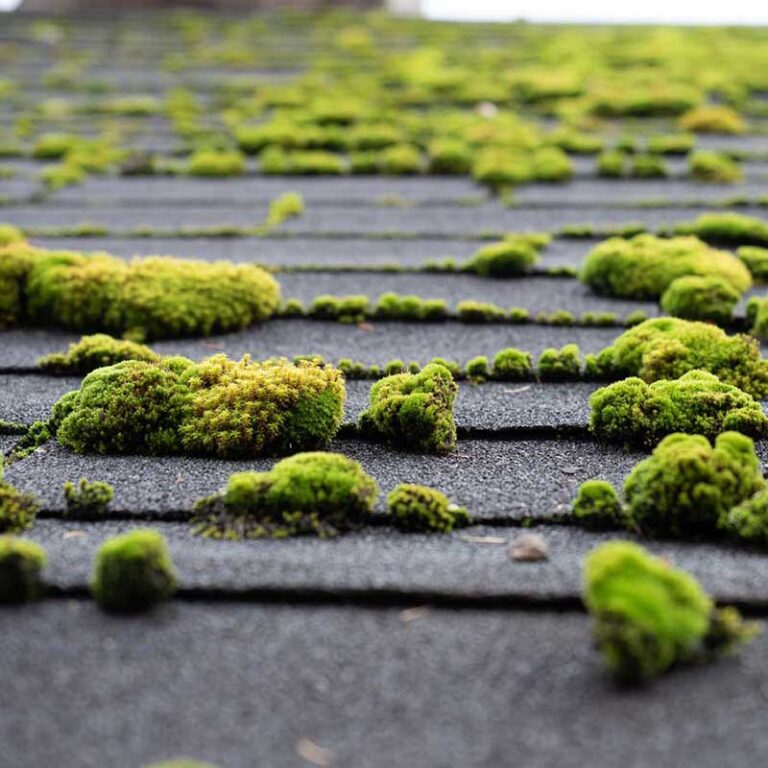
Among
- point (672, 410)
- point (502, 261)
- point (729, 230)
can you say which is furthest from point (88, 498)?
point (729, 230)

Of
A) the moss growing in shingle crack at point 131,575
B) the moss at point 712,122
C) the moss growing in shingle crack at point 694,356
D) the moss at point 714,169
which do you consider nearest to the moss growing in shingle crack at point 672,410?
the moss growing in shingle crack at point 694,356

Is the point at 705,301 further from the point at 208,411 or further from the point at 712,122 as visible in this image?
the point at 712,122

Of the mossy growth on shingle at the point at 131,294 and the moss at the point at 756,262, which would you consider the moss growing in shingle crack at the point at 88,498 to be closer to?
the mossy growth on shingle at the point at 131,294

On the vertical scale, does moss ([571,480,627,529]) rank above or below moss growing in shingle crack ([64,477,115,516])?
above

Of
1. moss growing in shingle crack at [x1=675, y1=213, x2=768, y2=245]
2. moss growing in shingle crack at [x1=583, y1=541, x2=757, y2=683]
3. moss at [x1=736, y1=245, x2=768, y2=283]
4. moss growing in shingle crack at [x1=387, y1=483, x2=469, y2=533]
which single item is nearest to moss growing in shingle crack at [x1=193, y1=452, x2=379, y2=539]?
moss growing in shingle crack at [x1=387, y1=483, x2=469, y2=533]

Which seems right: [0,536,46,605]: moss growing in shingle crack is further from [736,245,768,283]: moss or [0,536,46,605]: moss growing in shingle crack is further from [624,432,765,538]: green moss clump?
[736,245,768,283]: moss
